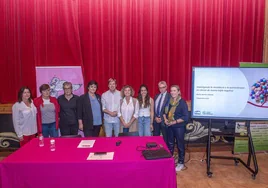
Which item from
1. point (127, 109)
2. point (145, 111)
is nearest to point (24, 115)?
point (127, 109)

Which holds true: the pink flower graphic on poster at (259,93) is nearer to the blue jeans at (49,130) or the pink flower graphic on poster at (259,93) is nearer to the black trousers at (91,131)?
the black trousers at (91,131)

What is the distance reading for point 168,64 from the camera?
4.41 metres

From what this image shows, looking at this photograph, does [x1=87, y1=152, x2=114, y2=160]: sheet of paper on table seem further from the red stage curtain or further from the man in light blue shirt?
the red stage curtain

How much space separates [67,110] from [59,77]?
703 mm

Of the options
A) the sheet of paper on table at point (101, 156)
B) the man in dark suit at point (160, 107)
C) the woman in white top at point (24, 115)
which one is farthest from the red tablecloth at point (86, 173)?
the man in dark suit at point (160, 107)

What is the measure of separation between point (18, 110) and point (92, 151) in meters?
1.67

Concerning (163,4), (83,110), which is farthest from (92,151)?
(163,4)

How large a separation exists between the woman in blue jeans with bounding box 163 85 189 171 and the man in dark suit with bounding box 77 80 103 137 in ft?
3.44

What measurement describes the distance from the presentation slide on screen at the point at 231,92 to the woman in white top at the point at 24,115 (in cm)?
242

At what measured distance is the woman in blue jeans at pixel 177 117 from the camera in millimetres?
3549

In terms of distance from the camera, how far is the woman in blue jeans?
3.55m

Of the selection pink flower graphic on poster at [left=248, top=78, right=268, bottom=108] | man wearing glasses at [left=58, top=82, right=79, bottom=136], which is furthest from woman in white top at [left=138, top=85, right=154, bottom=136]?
pink flower graphic on poster at [left=248, top=78, right=268, bottom=108]

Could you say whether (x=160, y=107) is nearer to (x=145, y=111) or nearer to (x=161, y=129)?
(x=145, y=111)

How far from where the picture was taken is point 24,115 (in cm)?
351
